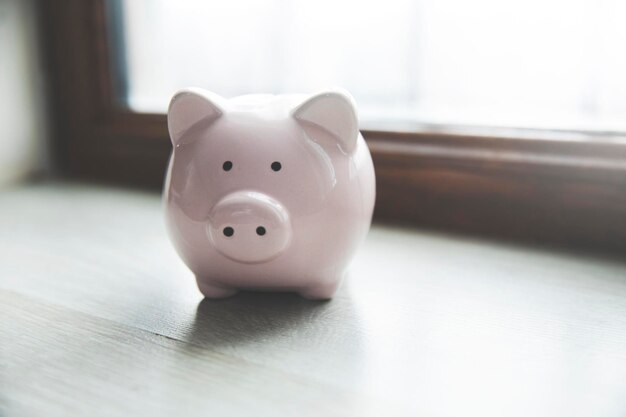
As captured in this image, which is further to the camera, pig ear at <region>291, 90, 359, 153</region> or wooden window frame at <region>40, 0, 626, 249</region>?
wooden window frame at <region>40, 0, 626, 249</region>

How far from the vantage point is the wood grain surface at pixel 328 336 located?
523mm

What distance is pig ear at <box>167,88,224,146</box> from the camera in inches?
25.2

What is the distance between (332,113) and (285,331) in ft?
0.70

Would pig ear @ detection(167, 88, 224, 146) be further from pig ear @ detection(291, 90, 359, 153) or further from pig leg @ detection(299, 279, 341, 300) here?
pig leg @ detection(299, 279, 341, 300)

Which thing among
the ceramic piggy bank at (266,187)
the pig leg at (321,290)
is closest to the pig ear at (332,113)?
the ceramic piggy bank at (266,187)

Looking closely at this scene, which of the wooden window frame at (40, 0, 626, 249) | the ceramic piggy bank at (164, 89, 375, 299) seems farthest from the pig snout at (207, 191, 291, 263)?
the wooden window frame at (40, 0, 626, 249)

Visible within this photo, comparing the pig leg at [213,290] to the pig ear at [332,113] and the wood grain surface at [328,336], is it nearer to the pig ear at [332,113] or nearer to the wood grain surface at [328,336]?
the wood grain surface at [328,336]

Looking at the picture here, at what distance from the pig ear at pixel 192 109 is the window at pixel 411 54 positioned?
1.41ft

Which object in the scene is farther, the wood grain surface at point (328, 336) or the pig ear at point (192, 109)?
the pig ear at point (192, 109)

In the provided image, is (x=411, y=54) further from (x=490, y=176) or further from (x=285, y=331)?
(x=285, y=331)

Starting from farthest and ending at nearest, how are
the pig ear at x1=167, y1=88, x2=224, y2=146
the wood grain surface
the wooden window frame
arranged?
the wooden window frame
the pig ear at x1=167, y1=88, x2=224, y2=146
the wood grain surface

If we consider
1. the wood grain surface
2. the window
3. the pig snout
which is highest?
the window

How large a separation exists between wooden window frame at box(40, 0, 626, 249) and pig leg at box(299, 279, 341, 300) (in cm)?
34

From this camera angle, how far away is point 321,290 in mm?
690
